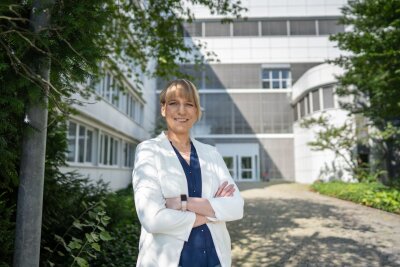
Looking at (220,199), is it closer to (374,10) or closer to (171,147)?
(171,147)

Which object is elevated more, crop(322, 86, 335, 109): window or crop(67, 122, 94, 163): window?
crop(322, 86, 335, 109): window

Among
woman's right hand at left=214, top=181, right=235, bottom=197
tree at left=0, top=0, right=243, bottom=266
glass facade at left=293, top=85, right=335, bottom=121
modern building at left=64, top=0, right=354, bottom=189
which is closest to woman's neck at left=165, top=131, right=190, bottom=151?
woman's right hand at left=214, top=181, right=235, bottom=197

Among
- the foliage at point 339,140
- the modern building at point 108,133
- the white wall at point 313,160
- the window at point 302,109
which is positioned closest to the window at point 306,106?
the window at point 302,109

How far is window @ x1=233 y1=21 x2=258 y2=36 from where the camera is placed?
103 feet

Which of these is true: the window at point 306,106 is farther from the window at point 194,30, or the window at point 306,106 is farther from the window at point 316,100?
the window at point 194,30

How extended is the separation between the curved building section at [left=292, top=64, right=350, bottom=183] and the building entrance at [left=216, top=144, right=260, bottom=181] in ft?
12.7

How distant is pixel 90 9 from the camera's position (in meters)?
2.46

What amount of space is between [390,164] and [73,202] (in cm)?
1821

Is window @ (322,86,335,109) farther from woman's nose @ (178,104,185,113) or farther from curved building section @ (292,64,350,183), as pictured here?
woman's nose @ (178,104,185,113)

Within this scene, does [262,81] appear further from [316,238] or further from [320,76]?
[316,238]

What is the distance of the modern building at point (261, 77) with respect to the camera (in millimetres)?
29406

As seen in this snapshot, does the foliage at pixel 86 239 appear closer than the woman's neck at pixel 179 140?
No

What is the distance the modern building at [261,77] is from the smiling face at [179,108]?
2755cm

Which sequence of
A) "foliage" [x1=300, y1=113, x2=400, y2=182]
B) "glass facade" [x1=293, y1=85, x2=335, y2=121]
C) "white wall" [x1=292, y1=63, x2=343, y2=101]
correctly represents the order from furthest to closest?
"glass facade" [x1=293, y1=85, x2=335, y2=121] < "white wall" [x1=292, y1=63, x2=343, y2=101] < "foliage" [x1=300, y1=113, x2=400, y2=182]
